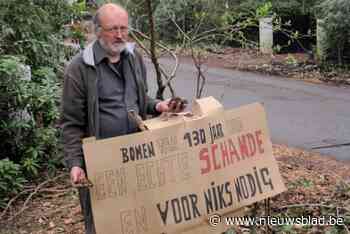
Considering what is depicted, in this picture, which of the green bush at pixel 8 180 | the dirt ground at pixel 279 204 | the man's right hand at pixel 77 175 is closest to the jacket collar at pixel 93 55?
the man's right hand at pixel 77 175

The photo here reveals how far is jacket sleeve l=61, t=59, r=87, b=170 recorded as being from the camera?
3.15 m

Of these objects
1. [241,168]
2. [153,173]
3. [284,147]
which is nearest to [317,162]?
[284,147]

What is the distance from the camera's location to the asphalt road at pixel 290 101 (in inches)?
324

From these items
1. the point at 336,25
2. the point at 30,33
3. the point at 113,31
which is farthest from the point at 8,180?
the point at 336,25

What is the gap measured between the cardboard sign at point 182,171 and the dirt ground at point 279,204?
3.02ft

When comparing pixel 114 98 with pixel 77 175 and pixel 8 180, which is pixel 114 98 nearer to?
pixel 77 175

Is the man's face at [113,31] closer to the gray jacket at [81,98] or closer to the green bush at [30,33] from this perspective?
the gray jacket at [81,98]

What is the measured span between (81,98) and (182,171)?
0.69 metres

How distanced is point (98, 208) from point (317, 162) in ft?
14.5

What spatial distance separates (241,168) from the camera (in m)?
3.24

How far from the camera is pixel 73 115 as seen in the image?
3.20 metres

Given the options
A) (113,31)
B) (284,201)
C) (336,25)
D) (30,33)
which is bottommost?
(284,201)

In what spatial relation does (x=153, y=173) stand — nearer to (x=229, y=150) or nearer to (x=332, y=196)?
(x=229, y=150)

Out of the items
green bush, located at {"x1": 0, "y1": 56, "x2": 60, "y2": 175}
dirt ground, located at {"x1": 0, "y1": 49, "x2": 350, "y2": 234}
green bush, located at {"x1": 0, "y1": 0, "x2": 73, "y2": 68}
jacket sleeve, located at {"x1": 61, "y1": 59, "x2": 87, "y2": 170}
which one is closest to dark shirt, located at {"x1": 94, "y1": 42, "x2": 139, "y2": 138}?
jacket sleeve, located at {"x1": 61, "y1": 59, "x2": 87, "y2": 170}
